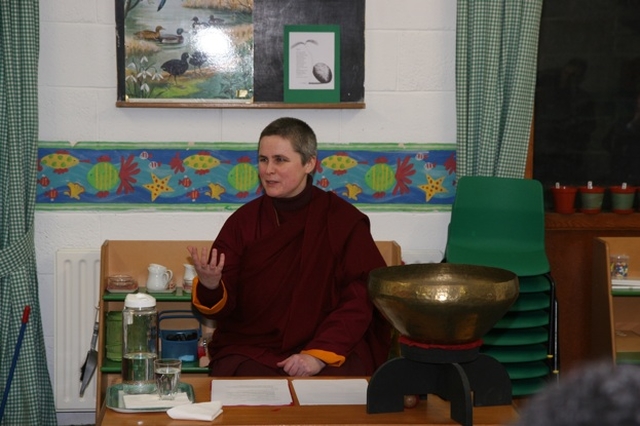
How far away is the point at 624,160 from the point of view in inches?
152

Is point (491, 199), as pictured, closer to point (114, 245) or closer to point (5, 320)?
point (114, 245)

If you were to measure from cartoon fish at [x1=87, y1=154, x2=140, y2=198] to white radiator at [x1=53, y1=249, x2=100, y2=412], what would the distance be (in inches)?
10.6

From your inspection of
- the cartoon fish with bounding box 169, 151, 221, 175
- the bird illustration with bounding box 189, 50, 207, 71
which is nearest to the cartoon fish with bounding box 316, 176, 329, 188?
the cartoon fish with bounding box 169, 151, 221, 175

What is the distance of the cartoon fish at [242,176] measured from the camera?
367 cm

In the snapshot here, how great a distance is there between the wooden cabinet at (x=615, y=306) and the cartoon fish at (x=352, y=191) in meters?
0.98

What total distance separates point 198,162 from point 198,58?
417 mm

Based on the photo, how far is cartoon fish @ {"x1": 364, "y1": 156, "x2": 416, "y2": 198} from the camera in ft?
12.2

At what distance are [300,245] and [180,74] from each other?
3.62 ft

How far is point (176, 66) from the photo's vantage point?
3.61m

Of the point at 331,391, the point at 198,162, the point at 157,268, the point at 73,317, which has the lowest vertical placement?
the point at 73,317

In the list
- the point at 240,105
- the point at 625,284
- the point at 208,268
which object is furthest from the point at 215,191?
the point at 625,284

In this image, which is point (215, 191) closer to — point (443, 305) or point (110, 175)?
point (110, 175)

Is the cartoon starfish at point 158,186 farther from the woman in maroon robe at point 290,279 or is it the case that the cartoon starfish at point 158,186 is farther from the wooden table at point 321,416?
the wooden table at point 321,416

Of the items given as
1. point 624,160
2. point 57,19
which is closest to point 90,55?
point 57,19
